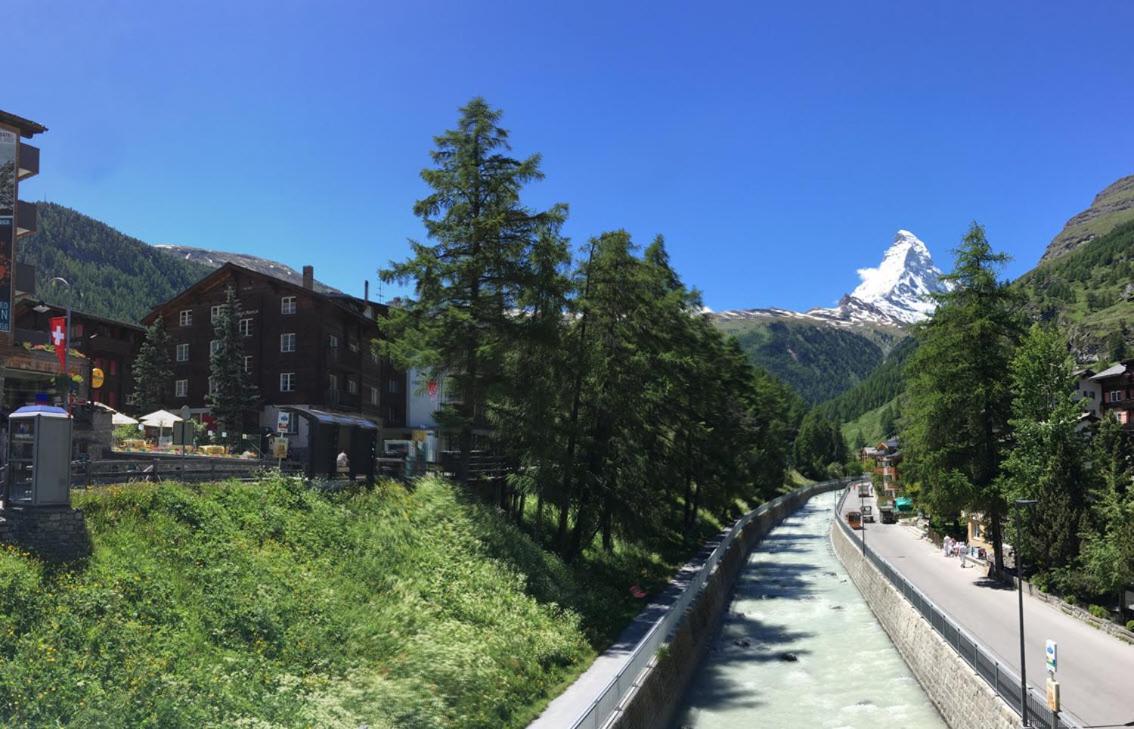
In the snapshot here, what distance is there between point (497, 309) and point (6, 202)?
17.7 meters

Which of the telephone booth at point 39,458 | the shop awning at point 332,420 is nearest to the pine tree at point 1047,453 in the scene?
the shop awning at point 332,420

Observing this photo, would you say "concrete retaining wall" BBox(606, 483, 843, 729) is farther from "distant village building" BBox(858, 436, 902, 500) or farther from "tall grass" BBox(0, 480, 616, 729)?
"distant village building" BBox(858, 436, 902, 500)

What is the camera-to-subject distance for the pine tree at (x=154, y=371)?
61.1m

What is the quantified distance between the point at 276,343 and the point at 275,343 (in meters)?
0.09

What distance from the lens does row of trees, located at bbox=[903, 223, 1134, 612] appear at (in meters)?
34.9

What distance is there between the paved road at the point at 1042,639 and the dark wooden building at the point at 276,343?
39.2m

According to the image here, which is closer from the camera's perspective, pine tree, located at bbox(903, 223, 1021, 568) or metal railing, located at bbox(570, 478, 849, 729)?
metal railing, located at bbox(570, 478, 849, 729)

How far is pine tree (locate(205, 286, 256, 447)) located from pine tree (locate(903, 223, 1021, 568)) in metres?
41.9

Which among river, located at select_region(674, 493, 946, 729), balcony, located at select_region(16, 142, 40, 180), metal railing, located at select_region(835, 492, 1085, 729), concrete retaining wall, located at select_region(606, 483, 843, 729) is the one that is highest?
balcony, located at select_region(16, 142, 40, 180)

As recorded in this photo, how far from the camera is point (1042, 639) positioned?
28.1 m

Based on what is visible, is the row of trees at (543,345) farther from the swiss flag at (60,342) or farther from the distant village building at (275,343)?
the distant village building at (275,343)

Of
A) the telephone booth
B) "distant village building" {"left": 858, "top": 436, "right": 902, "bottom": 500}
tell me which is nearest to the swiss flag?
the telephone booth

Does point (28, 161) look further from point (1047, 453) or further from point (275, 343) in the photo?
point (1047, 453)

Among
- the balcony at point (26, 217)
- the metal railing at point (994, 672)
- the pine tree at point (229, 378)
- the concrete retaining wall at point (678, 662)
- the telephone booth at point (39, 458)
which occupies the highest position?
the balcony at point (26, 217)
